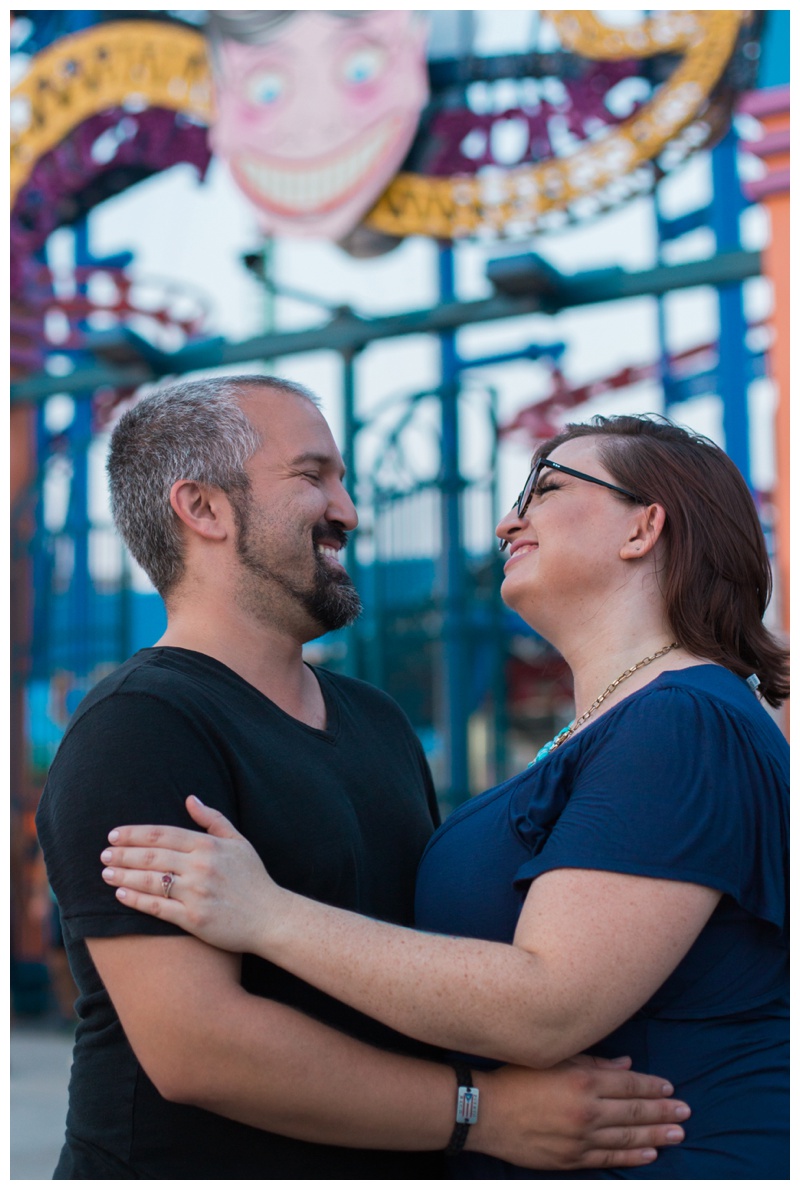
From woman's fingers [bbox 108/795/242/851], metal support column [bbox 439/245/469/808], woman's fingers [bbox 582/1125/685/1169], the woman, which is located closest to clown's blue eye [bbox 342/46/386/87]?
metal support column [bbox 439/245/469/808]

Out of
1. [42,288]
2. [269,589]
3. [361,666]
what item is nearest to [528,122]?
[361,666]

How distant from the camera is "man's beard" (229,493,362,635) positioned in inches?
78.3

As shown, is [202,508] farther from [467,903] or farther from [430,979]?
[430,979]

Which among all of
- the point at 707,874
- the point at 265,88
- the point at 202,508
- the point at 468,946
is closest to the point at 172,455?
the point at 202,508

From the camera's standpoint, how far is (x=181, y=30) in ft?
21.6

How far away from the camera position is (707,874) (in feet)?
4.98

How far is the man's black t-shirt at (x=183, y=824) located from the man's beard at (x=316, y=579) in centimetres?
20

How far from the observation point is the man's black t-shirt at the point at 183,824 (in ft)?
5.19

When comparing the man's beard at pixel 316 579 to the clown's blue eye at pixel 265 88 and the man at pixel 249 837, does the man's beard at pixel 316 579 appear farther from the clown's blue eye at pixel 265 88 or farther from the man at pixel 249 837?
the clown's blue eye at pixel 265 88

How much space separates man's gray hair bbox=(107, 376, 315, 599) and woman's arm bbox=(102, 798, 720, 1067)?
647 mm

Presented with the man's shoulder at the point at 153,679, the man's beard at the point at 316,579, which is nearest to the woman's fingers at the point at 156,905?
the man's shoulder at the point at 153,679

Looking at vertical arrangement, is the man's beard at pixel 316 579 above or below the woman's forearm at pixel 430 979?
above

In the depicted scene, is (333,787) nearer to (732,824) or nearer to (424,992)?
(424,992)

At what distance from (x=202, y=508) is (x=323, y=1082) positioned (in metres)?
0.95
